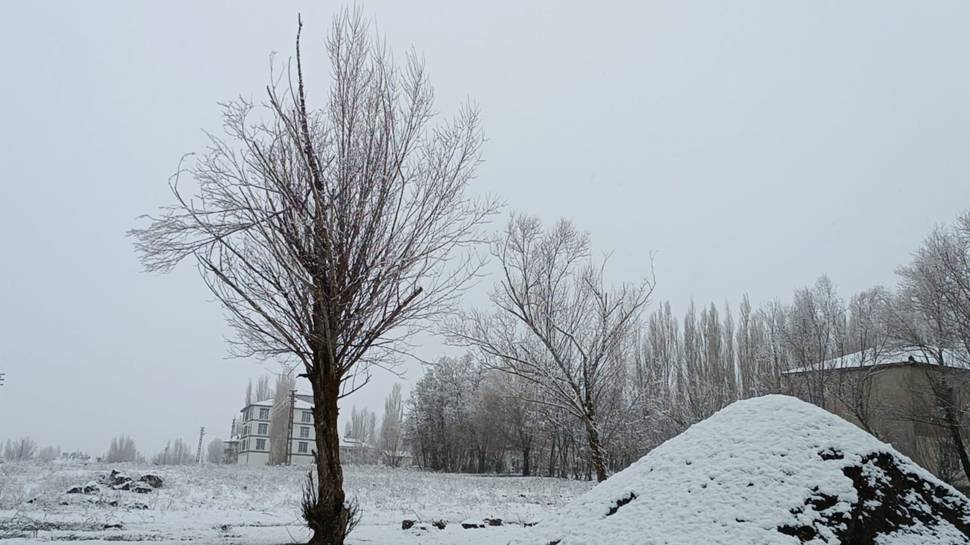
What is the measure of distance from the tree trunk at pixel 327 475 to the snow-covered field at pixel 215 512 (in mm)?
912

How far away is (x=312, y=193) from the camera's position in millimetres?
6359

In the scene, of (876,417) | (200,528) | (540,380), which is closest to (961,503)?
(540,380)

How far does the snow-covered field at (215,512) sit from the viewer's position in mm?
7304

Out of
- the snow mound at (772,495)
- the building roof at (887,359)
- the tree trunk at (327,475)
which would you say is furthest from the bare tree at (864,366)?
the tree trunk at (327,475)

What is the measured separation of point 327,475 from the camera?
6285 millimetres

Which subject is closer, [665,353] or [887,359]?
[887,359]

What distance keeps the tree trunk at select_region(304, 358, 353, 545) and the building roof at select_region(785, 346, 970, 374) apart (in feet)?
55.5

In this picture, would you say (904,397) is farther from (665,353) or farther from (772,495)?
(772,495)

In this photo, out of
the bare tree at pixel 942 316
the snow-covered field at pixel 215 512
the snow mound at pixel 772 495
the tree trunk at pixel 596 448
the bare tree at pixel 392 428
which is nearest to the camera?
the snow mound at pixel 772 495

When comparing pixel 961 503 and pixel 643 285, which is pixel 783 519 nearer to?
pixel 961 503

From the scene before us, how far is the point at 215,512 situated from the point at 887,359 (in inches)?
884

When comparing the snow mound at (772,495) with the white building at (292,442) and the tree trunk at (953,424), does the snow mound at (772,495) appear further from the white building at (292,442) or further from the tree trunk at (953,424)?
the white building at (292,442)

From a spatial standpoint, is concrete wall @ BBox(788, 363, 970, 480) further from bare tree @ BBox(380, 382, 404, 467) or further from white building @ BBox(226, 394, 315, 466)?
white building @ BBox(226, 394, 315, 466)

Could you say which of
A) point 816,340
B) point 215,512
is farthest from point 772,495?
point 816,340
